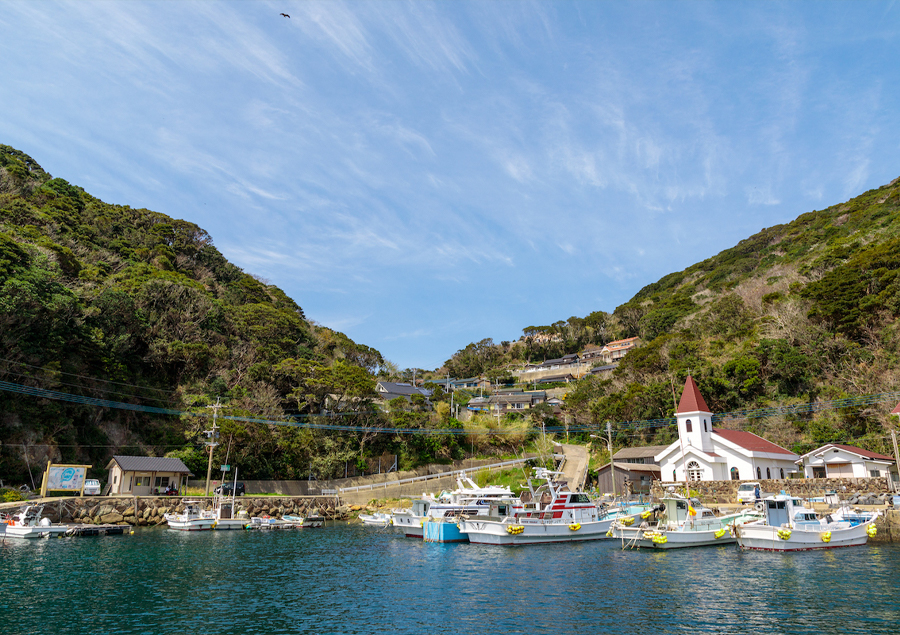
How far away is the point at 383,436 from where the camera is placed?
60.3 metres

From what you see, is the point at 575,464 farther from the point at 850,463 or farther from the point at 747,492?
the point at 850,463

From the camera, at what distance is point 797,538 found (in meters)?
27.3

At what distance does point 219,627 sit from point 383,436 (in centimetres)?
4587

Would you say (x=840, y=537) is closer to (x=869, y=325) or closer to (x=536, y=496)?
(x=536, y=496)

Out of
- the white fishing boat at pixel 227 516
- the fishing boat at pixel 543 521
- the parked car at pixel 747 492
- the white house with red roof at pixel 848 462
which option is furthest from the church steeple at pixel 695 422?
the white fishing boat at pixel 227 516

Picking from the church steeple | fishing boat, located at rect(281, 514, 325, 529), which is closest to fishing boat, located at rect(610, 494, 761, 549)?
the church steeple

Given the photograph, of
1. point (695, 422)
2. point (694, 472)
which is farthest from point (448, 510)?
point (695, 422)

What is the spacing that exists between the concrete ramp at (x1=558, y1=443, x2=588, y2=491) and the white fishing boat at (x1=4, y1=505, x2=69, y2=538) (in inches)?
1662

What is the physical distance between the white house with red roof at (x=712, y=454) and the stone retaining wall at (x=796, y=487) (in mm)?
2254

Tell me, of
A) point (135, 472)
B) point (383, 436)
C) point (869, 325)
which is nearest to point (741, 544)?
point (869, 325)

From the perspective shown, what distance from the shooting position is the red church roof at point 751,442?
1788 inches

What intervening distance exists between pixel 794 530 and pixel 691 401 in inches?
947

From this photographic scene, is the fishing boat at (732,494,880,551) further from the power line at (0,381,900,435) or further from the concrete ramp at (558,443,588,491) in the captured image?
the concrete ramp at (558,443,588,491)

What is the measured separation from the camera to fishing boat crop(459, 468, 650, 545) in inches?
1315
